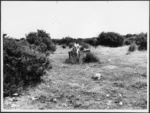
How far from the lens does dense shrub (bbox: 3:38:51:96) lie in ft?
17.7

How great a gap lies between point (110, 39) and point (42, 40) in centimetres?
751

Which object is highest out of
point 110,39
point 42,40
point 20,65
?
point 110,39

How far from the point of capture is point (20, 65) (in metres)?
5.87

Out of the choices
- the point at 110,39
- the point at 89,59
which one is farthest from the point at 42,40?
the point at 110,39

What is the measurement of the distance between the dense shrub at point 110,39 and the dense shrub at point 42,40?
20.4 ft

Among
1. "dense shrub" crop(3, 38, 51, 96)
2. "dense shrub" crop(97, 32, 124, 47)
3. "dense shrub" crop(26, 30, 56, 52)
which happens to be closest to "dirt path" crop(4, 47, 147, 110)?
"dense shrub" crop(3, 38, 51, 96)

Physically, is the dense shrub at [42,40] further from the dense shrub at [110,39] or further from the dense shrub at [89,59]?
the dense shrub at [110,39]

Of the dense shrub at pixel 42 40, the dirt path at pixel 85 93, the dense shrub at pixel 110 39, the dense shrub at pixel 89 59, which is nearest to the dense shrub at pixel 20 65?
the dirt path at pixel 85 93

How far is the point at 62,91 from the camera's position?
17.7 ft

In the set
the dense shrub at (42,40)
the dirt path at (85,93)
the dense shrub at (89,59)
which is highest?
the dense shrub at (42,40)

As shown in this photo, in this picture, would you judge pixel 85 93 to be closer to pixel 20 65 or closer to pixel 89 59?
pixel 20 65

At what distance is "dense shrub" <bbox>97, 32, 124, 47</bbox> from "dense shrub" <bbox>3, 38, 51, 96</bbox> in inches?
572

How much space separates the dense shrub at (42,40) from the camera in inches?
567

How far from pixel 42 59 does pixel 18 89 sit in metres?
1.68
